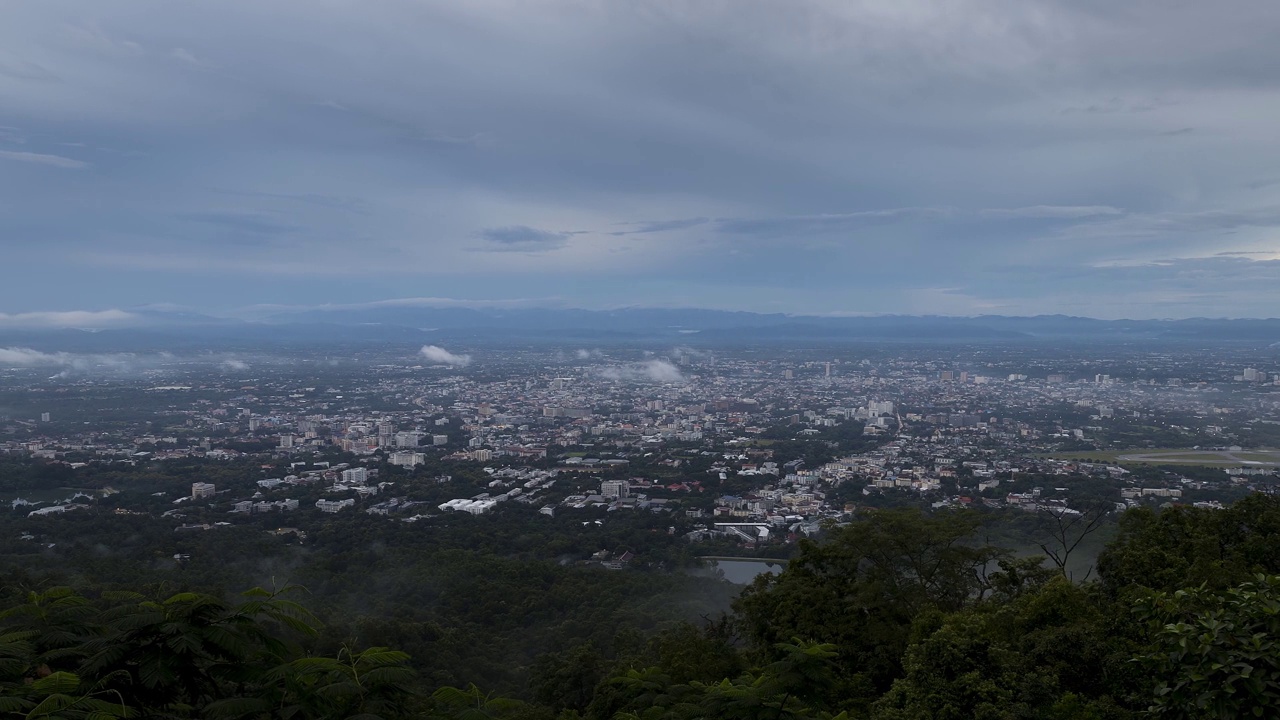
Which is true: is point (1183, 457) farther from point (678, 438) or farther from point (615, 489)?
point (678, 438)

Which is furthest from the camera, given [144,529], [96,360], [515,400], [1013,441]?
[96,360]

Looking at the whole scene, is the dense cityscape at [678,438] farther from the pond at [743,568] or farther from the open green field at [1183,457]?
the pond at [743,568]

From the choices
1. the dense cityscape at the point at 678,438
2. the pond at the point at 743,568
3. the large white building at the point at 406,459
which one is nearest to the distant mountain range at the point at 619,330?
the dense cityscape at the point at 678,438

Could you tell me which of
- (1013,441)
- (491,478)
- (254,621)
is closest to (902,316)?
(1013,441)

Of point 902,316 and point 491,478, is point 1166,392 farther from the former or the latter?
point 902,316

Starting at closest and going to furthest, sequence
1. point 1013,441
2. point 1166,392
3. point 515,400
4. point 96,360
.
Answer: point 1013,441 < point 1166,392 < point 515,400 < point 96,360

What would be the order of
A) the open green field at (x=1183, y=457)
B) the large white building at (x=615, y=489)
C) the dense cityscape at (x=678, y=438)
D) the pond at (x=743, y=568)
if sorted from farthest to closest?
the large white building at (x=615, y=489) → the open green field at (x=1183, y=457) → the dense cityscape at (x=678, y=438) → the pond at (x=743, y=568)
